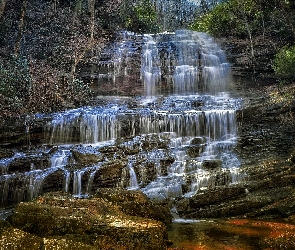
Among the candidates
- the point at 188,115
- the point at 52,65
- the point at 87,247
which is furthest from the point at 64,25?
the point at 87,247

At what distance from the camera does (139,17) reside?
107ft

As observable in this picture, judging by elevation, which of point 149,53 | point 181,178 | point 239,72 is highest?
point 149,53

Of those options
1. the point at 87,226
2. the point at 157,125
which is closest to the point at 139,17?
the point at 157,125

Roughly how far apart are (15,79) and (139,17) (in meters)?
17.4

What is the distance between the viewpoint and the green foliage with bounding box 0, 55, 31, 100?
704 inches

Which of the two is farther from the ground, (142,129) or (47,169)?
(142,129)

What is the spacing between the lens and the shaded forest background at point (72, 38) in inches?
755

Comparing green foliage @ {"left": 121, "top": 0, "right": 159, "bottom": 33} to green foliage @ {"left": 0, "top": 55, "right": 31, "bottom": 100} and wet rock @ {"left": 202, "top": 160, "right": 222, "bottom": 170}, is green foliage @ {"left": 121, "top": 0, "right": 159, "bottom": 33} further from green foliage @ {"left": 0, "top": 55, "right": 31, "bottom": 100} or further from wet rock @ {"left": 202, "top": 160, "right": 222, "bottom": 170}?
wet rock @ {"left": 202, "top": 160, "right": 222, "bottom": 170}

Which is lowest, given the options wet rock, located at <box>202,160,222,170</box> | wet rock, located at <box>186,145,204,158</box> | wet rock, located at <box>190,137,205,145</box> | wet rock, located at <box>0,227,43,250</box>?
wet rock, located at <box>202,160,222,170</box>

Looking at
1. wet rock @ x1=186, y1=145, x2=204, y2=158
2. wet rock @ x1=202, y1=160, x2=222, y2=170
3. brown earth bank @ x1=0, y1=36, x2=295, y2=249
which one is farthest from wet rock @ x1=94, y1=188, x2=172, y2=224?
wet rock @ x1=186, y1=145, x2=204, y2=158

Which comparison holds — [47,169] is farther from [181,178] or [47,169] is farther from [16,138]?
[181,178]

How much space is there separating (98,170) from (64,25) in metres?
17.7

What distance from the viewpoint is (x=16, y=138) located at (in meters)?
15.2

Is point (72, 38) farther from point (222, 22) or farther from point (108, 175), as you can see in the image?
point (108, 175)
